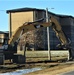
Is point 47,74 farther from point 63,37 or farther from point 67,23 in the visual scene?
point 67,23

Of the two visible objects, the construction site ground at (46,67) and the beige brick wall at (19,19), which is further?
the beige brick wall at (19,19)

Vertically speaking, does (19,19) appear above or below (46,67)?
above

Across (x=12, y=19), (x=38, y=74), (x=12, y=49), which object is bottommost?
(x=38, y=74)

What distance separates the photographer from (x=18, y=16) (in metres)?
122

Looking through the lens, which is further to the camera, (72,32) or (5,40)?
(72,32)

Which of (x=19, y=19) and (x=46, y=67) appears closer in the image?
(x=46, y=67)

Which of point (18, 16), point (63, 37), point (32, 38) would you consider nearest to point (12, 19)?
point (18, 16)

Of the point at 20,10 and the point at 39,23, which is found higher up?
the point at 20,10

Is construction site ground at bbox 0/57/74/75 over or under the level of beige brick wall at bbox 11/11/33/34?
under

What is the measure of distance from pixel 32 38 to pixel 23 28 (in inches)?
1665

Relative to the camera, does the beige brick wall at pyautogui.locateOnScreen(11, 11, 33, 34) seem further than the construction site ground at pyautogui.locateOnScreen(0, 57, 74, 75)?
Yes

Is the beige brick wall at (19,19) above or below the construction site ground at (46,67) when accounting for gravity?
above

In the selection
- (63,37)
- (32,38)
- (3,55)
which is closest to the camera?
(3,55)

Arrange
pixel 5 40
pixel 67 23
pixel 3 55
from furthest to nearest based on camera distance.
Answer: pixel 67 23
pixel 5 40
pixel 3 55
